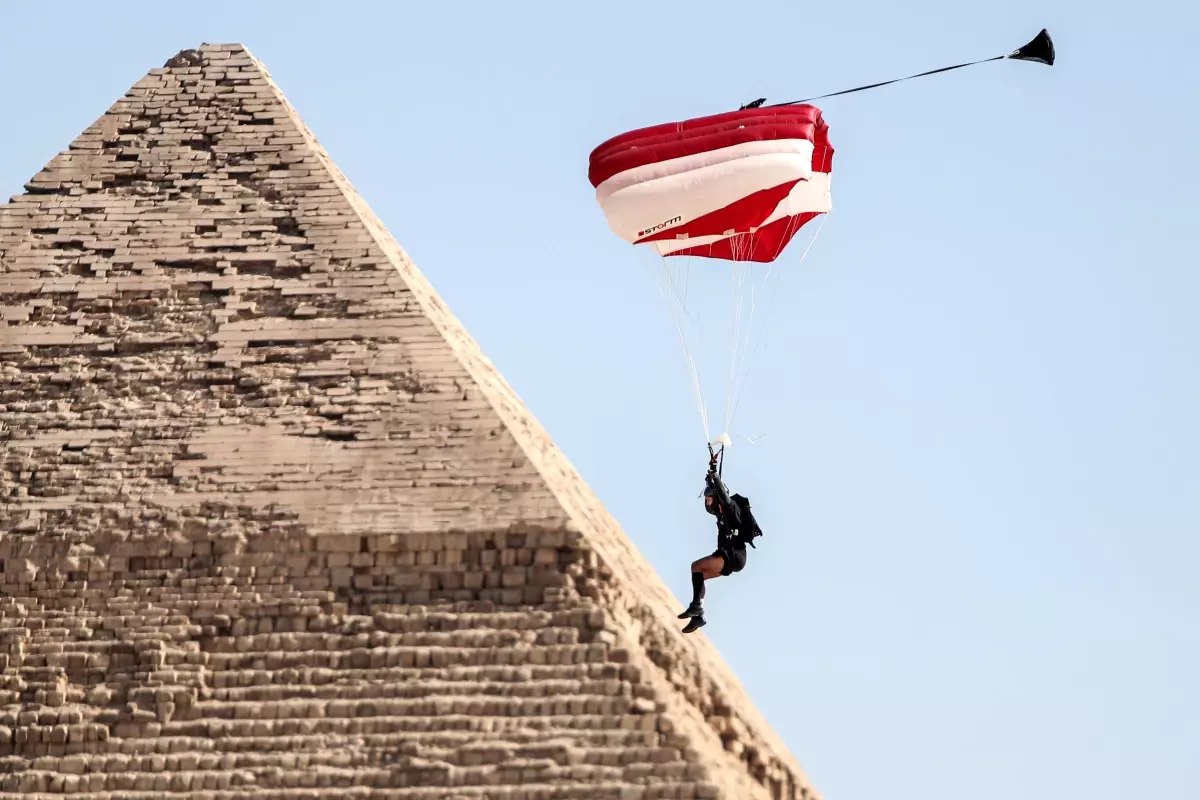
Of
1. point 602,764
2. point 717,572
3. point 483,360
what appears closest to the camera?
point 602,764

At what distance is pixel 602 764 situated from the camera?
21609 mm

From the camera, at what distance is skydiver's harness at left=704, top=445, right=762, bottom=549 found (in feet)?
81.0

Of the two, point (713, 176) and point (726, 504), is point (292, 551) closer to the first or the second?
point (726, 504)

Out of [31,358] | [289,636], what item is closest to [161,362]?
[31,358]

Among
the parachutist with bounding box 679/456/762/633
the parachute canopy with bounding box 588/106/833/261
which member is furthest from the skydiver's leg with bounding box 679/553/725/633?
the parachute canopy with bounding box 588/106/833/261

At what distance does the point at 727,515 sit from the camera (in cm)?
2473

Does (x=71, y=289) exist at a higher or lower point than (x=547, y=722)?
higher

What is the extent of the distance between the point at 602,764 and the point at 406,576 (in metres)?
2.36

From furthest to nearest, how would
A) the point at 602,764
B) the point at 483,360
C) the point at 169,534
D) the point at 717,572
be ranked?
the point at 483,360
the point at 717,572
the point at 169,534
the point at 602,764

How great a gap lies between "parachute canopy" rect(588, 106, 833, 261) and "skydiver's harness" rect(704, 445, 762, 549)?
2.73m

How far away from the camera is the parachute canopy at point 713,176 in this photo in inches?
1032

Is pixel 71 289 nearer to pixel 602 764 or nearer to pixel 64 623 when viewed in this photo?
pixel 64 623

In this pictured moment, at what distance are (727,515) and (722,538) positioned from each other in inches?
8.9

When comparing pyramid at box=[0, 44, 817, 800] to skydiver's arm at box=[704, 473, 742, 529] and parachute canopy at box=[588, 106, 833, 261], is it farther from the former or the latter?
parachute canopy at box=[588, 106, 833, 261]
